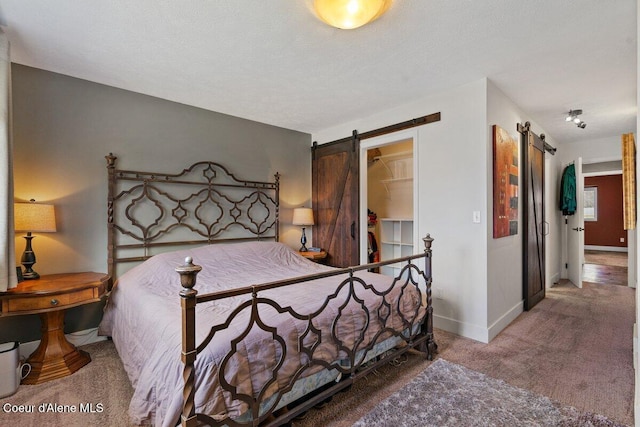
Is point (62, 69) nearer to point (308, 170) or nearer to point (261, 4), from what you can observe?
point (261, 4)

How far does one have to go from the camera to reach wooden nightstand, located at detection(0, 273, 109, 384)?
2.03 m

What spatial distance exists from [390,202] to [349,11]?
358 cm

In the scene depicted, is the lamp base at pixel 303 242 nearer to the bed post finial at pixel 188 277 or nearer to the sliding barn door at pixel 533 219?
the sliding barn door at pixel 533 219

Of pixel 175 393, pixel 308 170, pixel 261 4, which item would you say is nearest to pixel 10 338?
pixel 175 393

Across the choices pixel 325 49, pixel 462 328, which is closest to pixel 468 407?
pixel 462 328

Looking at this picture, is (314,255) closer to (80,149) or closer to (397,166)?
(397,166)

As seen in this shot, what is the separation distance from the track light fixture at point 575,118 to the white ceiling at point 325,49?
0.94ft

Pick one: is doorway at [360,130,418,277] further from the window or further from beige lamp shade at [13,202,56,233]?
the window

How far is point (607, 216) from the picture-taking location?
8.77 m

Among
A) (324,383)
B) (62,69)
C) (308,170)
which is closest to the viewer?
(324,383)

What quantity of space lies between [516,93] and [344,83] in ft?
6.16

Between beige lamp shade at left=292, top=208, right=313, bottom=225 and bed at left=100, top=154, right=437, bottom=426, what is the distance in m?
0.65

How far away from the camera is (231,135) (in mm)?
3727

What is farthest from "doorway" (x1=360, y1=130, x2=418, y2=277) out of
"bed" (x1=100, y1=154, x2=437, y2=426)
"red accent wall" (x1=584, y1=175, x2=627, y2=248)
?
"red accent wall" (x1=584, y1=175, x2=627, y2=248)
